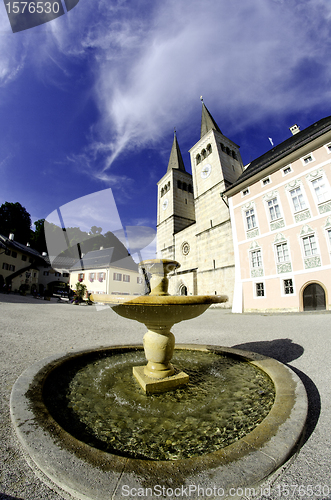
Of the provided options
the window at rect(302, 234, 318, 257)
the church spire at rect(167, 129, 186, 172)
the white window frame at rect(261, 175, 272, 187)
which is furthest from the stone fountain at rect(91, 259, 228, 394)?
the church spire at rect(167, 129, 186, 172)

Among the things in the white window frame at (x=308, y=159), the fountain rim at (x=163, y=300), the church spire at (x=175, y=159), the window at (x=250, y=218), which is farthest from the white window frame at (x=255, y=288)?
the church spire at (x=175, y=159)

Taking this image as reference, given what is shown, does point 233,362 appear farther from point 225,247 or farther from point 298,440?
point 225,247

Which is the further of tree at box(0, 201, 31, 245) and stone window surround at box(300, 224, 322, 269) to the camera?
tree at box(0, 201, 31, 245)

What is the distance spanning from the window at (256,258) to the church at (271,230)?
0.25 feet

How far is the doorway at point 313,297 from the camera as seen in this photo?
12.3 m

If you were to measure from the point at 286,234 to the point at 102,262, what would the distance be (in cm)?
2969

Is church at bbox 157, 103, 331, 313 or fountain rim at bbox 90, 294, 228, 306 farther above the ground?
church at bbox 157, 103, 331, 313

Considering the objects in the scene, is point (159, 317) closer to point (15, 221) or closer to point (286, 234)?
point (286, 234)

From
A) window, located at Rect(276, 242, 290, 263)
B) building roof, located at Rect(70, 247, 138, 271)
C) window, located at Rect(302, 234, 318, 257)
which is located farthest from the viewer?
building roof, located at Rect(70, 247, 138, 271)

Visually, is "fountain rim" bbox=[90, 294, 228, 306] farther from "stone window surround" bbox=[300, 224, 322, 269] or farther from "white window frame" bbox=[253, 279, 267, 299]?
"white window frame" bbox=[253, 279, 267, 299]

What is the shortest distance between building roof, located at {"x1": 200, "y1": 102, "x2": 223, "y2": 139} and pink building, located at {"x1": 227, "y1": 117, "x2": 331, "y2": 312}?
48.6 ft

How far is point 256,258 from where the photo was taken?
52.2 ft

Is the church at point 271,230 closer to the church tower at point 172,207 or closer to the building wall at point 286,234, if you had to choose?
the building wall at point 286,234

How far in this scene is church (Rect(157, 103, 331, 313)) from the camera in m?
12.7
